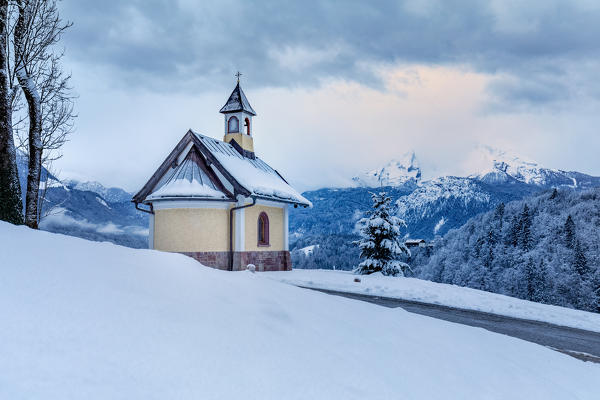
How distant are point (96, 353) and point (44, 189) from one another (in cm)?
1120

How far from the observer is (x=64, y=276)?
4.10 metres

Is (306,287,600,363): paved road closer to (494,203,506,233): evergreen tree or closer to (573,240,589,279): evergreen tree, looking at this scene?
(573,240,589,279): evergreen tree

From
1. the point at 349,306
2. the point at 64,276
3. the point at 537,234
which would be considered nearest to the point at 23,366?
the point at 64,276

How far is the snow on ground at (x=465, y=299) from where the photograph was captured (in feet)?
35.3

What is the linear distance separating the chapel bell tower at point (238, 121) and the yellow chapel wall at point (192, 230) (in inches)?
220

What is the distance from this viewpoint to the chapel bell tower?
2336 cm

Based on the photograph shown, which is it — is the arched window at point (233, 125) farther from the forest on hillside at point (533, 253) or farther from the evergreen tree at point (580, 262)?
the evergreen tree at point (580, 262)

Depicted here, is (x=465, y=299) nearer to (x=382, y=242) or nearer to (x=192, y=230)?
(x=382, y=242)

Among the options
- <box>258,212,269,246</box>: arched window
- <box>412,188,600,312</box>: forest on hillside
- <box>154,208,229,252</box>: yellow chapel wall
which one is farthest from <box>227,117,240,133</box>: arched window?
<box>412,188,600,312</box>: forest on hillside

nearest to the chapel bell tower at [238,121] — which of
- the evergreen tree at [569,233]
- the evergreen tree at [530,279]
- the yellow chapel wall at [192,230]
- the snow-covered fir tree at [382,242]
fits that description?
the yellow chapel wall at [192,230]

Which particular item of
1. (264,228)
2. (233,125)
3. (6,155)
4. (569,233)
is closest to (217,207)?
(264,228)

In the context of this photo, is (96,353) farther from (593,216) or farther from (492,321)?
(593,216)

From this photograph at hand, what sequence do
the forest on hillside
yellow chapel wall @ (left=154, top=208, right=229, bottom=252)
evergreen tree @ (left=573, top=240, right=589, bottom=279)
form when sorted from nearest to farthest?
yellow chapel wall @ (left=154, top=208, right=229, bottom=252) < the forest on hillside < evergreen tree @ (left=573, top=240, right=589, bottom=279)

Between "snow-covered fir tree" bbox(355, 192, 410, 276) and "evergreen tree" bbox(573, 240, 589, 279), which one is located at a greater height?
"snow-covered fir tree" bbox(355, 192, 410, 276)
